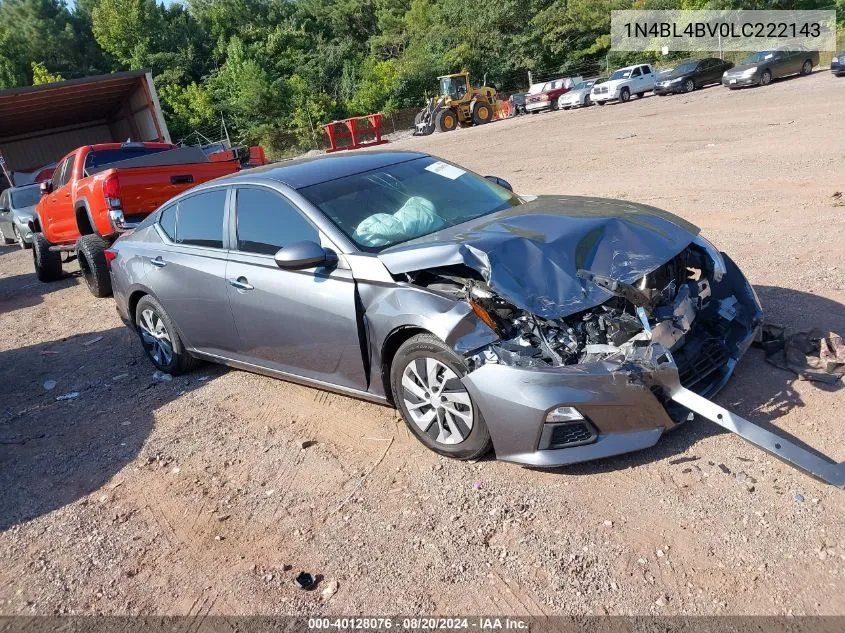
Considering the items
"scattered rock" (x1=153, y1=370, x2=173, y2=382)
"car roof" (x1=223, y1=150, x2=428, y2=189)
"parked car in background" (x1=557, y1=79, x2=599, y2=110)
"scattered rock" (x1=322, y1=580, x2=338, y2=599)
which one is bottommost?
"parked car in background" (x1=557, y1=79, x2=599, y2=110)

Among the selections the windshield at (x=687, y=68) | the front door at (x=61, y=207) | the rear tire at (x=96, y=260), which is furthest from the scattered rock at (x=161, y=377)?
the windshield at (x=687, y=68)

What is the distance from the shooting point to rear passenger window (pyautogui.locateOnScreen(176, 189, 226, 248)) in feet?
16.4

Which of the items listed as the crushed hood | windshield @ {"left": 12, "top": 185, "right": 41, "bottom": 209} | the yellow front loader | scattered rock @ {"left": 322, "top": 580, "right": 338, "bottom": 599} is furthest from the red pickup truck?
the yellow front loader

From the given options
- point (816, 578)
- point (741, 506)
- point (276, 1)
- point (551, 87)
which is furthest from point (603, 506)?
point (276, 1)

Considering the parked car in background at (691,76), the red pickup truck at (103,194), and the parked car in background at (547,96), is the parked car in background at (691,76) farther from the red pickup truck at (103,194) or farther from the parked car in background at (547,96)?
the red pickup truck at (103,194)

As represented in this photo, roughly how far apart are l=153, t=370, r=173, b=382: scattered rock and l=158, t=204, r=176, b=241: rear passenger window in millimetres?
1209

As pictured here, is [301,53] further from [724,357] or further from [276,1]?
[724,357]

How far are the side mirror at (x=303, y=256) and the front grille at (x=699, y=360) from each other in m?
2.02

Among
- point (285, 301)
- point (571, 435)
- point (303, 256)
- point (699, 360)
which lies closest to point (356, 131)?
point (285, 301)

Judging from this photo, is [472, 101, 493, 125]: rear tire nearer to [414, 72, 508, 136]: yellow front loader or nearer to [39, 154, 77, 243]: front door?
[414, 72, 508, 136]: yellow front loader

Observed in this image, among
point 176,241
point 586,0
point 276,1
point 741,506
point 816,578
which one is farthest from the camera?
point 276,1

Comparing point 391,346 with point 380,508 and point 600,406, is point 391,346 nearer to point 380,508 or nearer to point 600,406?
point 380,508

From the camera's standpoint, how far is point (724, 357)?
388 centimetres

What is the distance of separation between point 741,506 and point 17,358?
7.03m
